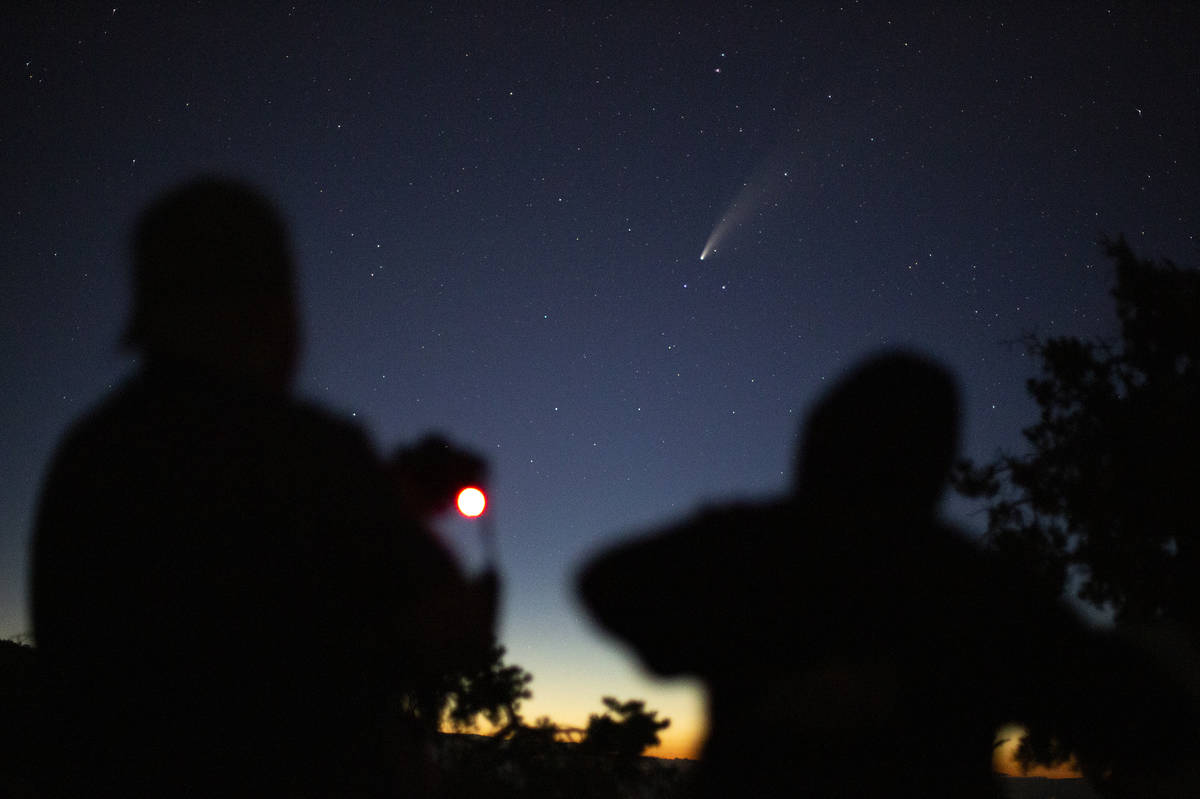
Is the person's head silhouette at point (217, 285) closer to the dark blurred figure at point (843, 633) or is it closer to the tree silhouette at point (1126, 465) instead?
the dark blurred figure at point (843, 633)

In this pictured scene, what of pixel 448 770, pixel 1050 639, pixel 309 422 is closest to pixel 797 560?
pixel 1050 639

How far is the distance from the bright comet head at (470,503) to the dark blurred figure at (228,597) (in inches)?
36.8

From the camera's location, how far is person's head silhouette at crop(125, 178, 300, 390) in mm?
1357

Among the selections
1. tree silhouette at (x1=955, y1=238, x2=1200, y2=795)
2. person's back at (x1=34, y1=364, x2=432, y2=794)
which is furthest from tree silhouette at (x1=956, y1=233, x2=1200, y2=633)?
person's back at (x1=34, y1=364, x2=432, y2=794)

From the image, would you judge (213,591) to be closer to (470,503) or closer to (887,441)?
(470,503)

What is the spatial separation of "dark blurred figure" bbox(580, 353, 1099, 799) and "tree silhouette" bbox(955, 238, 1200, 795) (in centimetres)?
1098

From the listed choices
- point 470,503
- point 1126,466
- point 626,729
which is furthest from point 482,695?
point 1126,466

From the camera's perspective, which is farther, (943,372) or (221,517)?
(943,372)

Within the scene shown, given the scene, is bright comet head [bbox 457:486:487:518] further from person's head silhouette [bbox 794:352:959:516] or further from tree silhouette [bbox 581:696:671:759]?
tree silhouette [bbox 581:696:671:759]

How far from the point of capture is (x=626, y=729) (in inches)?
150

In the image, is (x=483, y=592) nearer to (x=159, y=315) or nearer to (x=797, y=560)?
(x=797, y=560)

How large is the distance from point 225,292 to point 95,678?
74 cm

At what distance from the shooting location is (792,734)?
1397 mm

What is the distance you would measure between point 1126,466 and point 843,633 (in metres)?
14.0
